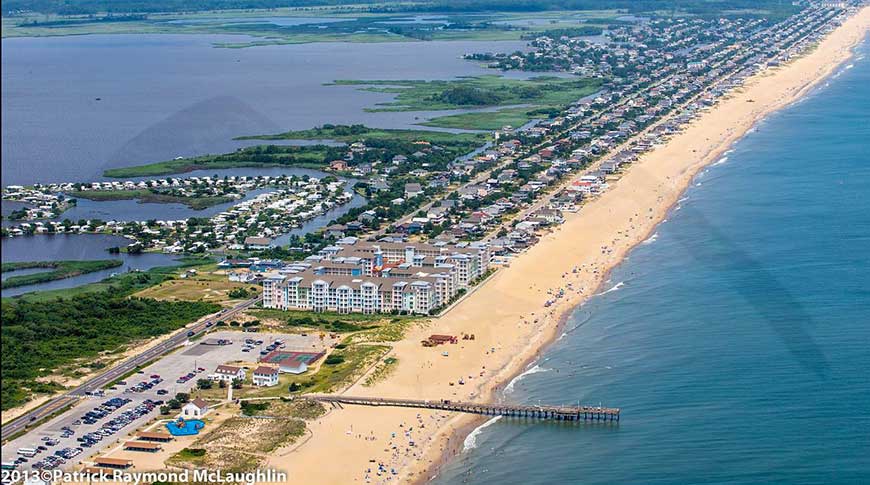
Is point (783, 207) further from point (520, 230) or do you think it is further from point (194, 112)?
point (194, 112)

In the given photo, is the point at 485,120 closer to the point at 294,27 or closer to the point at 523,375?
the point at 523,375

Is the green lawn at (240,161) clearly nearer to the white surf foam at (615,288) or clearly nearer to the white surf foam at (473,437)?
the white surf foam at (615,288)

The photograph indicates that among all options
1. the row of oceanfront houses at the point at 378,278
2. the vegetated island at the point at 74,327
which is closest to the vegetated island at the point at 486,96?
the row of oceanfront houses at the point at 378,278

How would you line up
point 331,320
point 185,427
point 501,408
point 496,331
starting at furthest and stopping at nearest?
point 331,320 < point 496,331 < point 501,408 < point 185,427

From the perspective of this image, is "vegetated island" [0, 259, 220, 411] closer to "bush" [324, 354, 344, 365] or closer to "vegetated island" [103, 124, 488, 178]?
"bush" [324, 354, 344, 365]

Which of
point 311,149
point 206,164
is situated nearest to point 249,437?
point 206,164

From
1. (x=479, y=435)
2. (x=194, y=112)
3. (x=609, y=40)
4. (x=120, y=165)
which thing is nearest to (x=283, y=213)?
(x=120, y=165)

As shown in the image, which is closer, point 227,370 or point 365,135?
point 227,370
